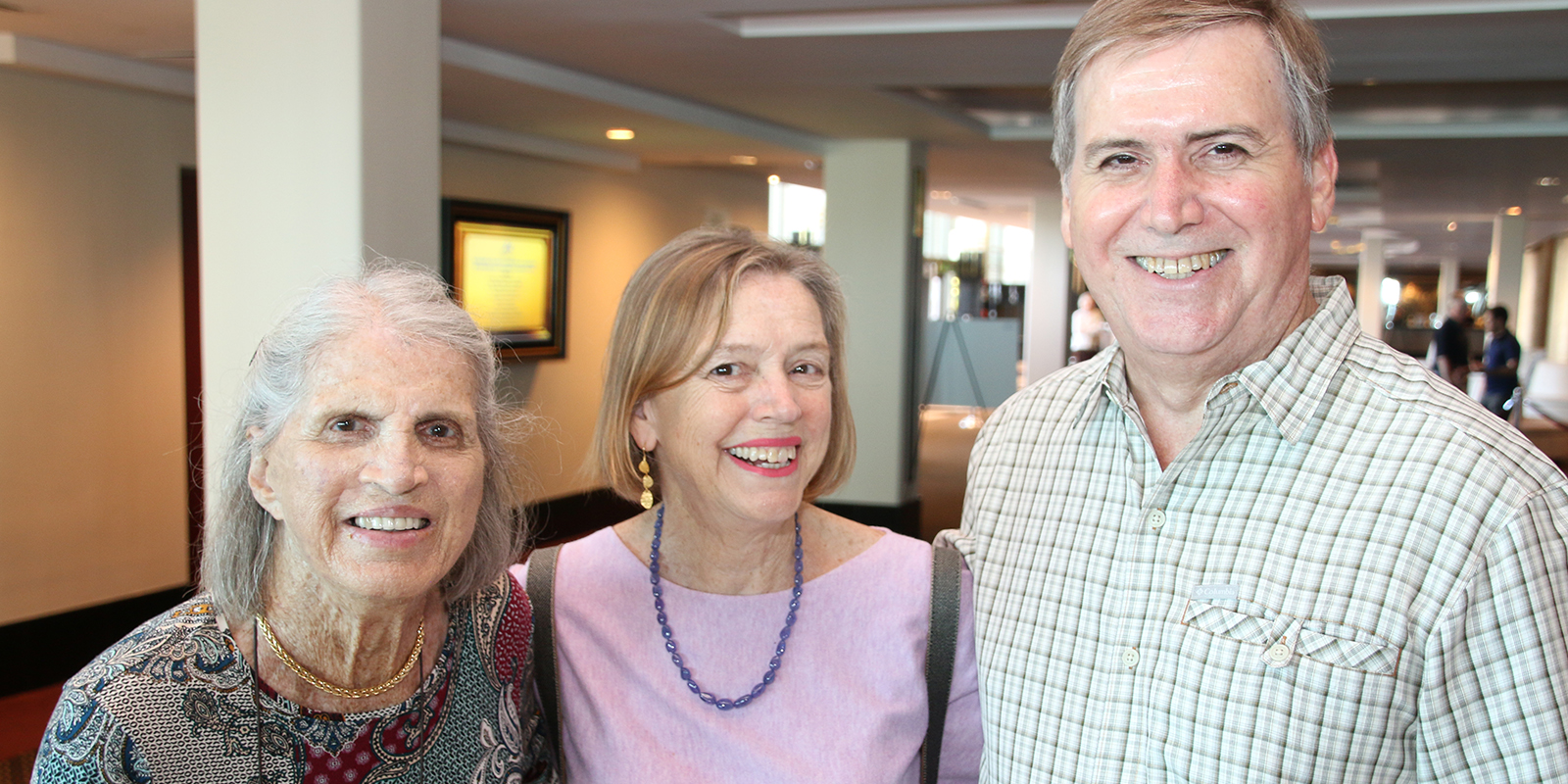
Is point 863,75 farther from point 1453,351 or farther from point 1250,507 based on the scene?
point 1453,351

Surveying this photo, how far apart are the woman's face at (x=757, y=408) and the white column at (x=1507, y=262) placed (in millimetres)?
18311

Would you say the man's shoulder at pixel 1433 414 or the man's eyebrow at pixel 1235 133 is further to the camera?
the man's eyebrow at pixel 1235 133

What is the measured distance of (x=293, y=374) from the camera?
138 centimetres

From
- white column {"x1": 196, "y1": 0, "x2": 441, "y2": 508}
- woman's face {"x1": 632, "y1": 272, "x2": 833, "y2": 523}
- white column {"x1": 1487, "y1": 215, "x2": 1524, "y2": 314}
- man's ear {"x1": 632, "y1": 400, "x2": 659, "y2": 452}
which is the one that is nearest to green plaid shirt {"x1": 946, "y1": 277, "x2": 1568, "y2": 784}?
woman's face {"x1": 632, "y1": 272, "x2": 833, "y2": 523}

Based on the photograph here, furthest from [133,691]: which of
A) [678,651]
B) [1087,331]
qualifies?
[1087,331]

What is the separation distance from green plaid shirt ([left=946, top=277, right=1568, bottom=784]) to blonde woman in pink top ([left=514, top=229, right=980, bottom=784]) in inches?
6.9

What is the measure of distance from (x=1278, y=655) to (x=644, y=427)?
38.4 inches

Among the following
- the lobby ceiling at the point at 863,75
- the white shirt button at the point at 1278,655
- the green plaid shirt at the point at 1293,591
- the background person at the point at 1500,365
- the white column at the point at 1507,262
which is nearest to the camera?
the green plaid shirt at the point at 1293,591

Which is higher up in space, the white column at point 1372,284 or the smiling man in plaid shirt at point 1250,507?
the white column at point 1372,284

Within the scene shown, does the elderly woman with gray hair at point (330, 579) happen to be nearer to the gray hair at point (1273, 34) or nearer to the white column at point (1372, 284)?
the gray hair at point (1273, 34)

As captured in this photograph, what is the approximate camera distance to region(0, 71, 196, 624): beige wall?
5.48m

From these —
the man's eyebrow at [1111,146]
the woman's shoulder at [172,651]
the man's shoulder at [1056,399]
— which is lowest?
the woman's shoulder at [172,651]

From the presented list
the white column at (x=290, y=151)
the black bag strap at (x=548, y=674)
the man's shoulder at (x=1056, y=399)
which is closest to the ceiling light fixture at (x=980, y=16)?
the white column at (x=290, y=151)

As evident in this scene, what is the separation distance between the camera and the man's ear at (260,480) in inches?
55.0
